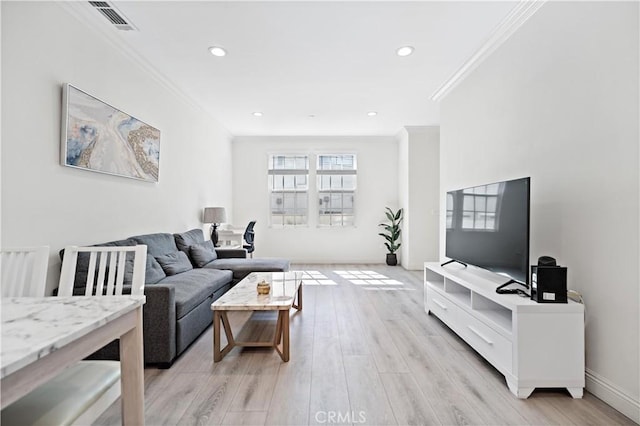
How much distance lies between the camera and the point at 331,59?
3375 mm

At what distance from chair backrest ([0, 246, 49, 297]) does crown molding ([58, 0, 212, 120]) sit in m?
1.98

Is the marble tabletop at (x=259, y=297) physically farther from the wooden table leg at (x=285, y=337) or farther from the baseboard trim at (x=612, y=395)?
the baseboard trim at (x=612, y=395)

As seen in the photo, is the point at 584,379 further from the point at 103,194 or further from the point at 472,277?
the point at 103,194

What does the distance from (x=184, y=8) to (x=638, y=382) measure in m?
3.78

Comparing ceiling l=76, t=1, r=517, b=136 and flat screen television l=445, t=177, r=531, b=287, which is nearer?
flat screen television l=445, t=177, r=531, b=287

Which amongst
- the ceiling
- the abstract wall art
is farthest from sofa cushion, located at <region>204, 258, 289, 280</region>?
A: the ceiling

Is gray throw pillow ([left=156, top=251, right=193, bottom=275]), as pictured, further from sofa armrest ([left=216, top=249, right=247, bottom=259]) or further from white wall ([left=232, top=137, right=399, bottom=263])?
white wall ([left=232, top=137, right=399, bottom=263])

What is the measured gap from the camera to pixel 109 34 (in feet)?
9.29

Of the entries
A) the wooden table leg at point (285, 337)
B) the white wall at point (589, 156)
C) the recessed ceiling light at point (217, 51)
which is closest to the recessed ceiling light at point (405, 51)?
the white wall at point (589, 156)

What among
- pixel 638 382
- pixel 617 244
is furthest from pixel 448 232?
pixel 638 382

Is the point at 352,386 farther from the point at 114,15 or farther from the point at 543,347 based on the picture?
the point at 114,15

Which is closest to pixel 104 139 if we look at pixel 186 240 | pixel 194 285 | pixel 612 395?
pixel 194 285

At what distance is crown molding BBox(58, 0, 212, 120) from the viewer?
246cm

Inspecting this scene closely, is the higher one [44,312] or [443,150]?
[443,150]
